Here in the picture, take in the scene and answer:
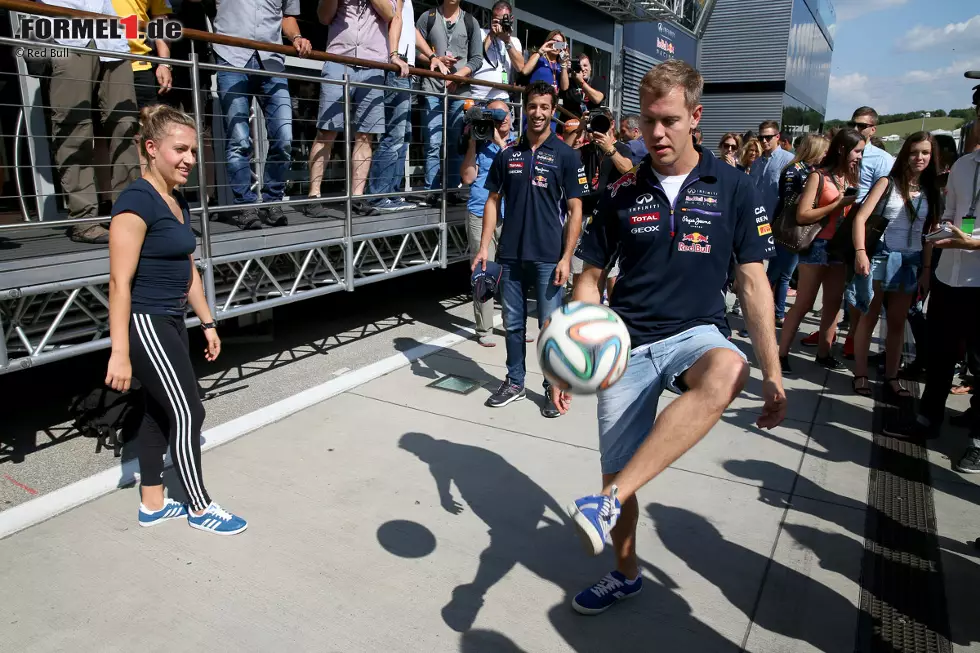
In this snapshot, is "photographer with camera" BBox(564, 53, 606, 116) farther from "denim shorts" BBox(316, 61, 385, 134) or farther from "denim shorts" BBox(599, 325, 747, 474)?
"denim shorts" BBox(599, 325, 747, 474)

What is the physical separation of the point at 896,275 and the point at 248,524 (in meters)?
4.91

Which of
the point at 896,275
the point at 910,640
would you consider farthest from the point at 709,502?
the point at 896,275

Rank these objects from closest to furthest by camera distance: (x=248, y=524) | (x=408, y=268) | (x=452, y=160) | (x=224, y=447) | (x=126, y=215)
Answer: (x=126, y=215), (x=248, y=524), (x=224, y=447), (x=408, y=268), (x=452, y=160)

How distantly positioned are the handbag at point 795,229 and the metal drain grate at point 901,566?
7.00ft

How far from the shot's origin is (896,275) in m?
5.25

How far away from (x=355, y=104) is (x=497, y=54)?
8.51 feet

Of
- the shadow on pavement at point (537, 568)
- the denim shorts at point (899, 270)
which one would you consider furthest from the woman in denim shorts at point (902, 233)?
the shadow on pavement at point (537, 568)

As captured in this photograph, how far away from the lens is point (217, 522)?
11.0 ft

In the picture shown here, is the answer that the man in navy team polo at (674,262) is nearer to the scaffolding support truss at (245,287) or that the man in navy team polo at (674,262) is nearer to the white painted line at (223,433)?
the white painted line at (223,433)

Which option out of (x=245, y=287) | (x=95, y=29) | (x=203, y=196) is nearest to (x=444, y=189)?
(x=245, y=287)

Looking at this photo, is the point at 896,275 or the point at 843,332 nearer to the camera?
the point at 896,275

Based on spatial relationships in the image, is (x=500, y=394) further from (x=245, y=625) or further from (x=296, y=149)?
(x=296, y=149)

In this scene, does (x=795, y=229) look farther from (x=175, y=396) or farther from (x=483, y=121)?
(x=175, y=396)

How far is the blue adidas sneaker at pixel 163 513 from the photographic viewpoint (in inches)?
134
